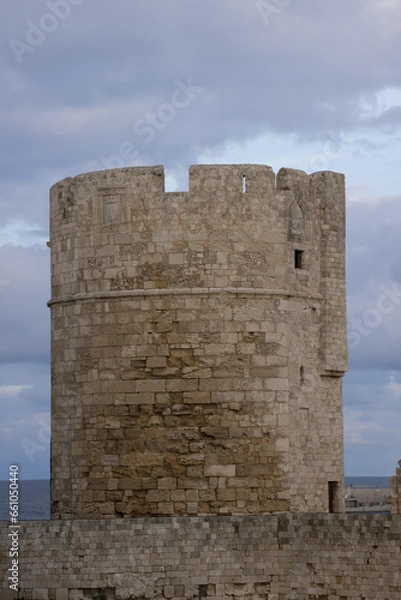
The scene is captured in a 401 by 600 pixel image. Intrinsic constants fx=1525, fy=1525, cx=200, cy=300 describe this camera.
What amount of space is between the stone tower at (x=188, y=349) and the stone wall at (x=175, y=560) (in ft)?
3.03

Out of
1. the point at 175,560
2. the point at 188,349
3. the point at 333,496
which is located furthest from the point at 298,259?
the point at 175,560

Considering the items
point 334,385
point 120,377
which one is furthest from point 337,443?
point 120,377

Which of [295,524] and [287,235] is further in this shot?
[287,235]

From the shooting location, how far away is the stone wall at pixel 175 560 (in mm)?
20203

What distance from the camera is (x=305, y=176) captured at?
893 inches

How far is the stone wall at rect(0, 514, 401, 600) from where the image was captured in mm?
20203

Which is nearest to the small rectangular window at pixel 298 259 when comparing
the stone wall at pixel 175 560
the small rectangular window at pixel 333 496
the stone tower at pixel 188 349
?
the stone tower at pixel 188 349

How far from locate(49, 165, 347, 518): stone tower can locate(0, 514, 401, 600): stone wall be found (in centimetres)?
92

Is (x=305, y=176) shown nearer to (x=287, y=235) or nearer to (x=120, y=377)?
(x=287, y=235)

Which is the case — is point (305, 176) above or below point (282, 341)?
above

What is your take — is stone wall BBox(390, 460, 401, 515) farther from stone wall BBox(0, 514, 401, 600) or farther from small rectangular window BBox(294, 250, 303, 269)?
small rectangular window BBox(294, 250, 303, 269)

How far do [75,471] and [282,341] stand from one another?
3543 mm

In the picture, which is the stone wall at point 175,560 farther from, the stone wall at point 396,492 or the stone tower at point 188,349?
the stone wall at point 396,492

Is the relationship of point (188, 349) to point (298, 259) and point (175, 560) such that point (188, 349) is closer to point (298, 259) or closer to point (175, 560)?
point (298, 259)
